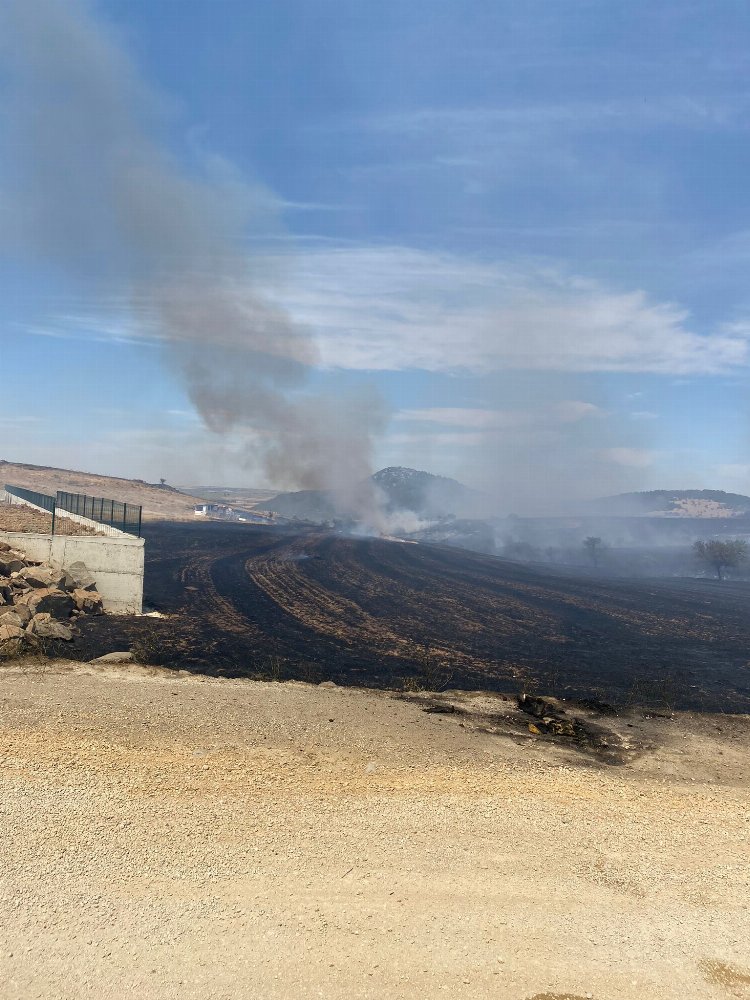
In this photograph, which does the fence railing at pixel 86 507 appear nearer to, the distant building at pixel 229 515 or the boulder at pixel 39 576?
the boulder at pixel 39 576

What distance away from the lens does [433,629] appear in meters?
28.5

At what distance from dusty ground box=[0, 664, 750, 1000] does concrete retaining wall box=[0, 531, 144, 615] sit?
10.9 m

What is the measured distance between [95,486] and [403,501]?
192 ft

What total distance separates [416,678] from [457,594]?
20266 mm

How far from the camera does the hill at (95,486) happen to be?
111 metres

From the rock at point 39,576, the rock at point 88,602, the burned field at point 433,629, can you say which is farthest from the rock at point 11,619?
the rock at point 88,602

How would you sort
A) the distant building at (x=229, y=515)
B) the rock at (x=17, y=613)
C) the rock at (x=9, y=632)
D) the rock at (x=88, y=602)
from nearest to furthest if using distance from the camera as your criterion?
the rock at (x=9, y=632) → the rock at (x=17, y=613) → the rock at (x=88, y=602) → the distant building at (x=229, y=515)

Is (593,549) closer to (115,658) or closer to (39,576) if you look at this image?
(39,576)

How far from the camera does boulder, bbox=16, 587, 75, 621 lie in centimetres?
2216

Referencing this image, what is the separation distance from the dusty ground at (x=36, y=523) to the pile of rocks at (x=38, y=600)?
15.1 ft

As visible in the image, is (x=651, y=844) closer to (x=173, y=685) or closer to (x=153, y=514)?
(x=173, y=685)

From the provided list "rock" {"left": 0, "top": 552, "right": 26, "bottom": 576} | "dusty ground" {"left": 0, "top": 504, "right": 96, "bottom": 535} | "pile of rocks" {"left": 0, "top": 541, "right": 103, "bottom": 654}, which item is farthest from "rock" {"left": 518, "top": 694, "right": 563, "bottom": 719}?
"dusty ground" {"left": 0, "top": 504, "right": 96, "bottom": 535}

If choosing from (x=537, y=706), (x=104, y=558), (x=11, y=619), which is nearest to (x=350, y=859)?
(x=537, y=706)

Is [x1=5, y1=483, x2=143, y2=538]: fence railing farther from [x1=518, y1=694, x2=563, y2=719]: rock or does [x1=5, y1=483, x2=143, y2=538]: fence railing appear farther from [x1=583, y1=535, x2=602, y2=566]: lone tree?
[x1=583, y1=535, x2=602, y2=566]: lone tree
